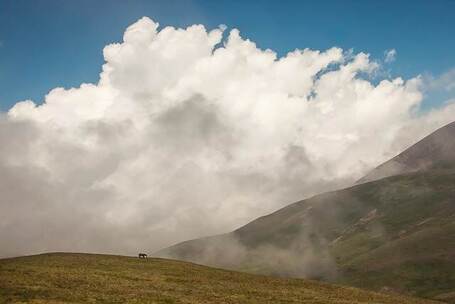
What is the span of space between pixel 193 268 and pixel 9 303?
47791mm

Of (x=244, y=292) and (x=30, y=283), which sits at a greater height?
(x=30, y=283)

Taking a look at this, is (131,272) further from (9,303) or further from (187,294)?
(9,303)

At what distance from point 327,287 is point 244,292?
72.9ft

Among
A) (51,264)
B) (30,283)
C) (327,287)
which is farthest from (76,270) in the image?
(327,287)

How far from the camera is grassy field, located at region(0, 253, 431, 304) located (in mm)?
58812

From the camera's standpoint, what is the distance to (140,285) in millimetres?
70188

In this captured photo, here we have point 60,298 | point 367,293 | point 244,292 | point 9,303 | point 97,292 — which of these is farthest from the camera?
point 367,293

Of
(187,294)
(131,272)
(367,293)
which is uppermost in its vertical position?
(131,272)

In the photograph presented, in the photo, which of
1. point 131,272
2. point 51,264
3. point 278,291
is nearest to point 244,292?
point 278,291

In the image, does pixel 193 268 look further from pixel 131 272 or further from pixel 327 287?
pixel 327 287

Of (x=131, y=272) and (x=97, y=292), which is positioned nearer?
(x=97, y=292)

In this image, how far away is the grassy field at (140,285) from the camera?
58812 millimetres

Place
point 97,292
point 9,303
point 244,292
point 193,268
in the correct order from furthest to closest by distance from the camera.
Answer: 1. point 193,268
2. point 244,292
3. point 97,292
4. point 9,303

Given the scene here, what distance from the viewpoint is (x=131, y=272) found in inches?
3184
